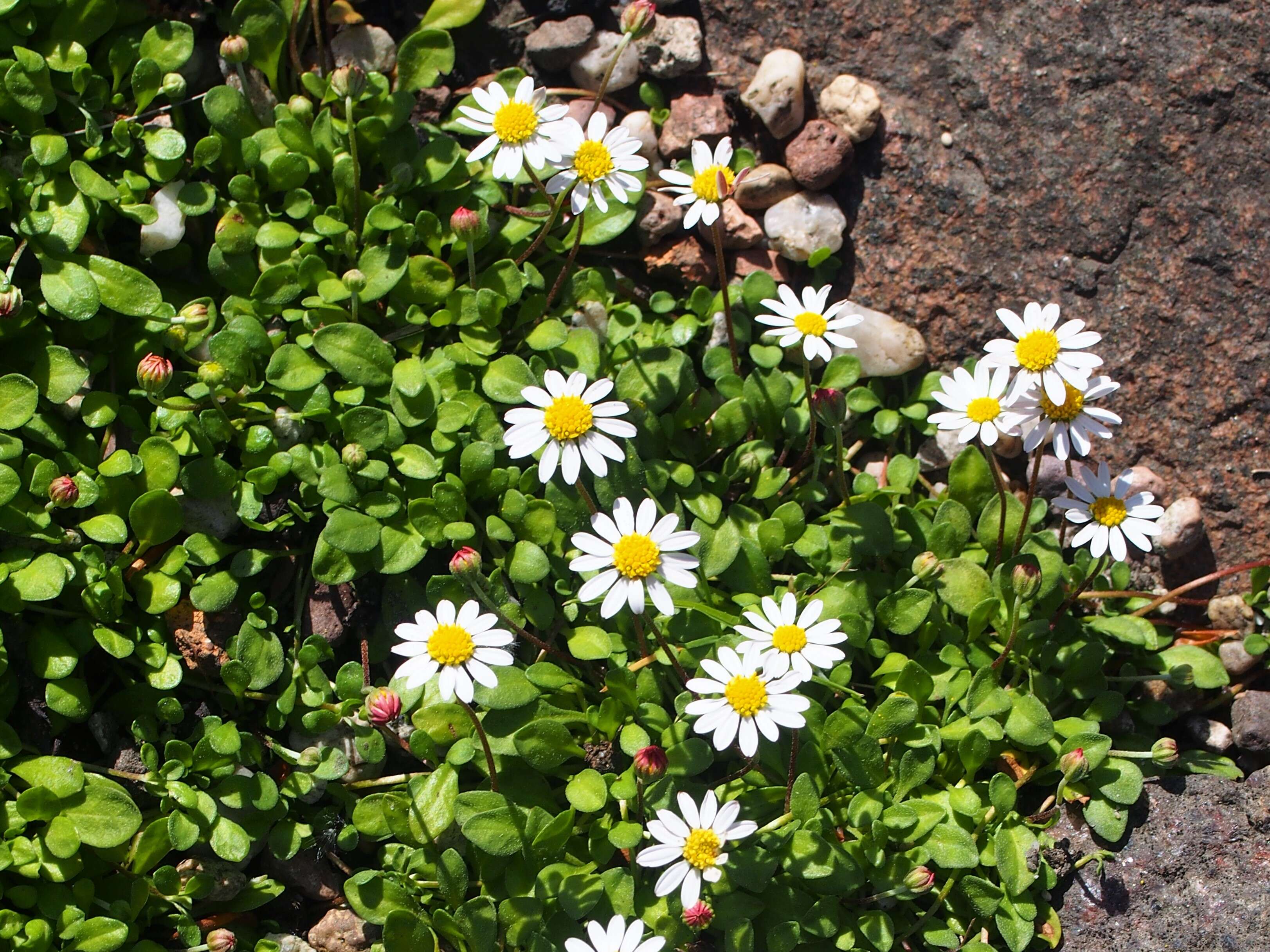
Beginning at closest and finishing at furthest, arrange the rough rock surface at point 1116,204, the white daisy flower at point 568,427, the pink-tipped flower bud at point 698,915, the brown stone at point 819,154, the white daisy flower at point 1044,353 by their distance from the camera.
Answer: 1. the pink-tipped flower bud at point 698,915
2. the white daisy flower at point 568,427
3. the white daisy flower at point 1044,353
4. the rough rock surface at point 1116,204
5. the brown stone at point 819,154

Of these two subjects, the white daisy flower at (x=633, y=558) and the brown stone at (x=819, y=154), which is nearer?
the white daisy flower at (x=633, y=558)

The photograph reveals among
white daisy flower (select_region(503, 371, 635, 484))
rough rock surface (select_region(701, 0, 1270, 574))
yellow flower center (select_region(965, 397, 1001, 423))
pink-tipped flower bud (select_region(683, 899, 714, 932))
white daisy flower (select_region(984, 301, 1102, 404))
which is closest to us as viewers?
pink-tipped flower bud (select_region(683, 899, 714, 932))

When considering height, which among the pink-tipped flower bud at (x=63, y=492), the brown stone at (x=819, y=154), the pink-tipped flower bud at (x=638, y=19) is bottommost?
the pink-tipped flower bud at (x=63, y=492)

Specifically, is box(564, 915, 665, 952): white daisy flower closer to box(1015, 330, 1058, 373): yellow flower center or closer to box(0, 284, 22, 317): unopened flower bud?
box(1015, 330, 1058, 373): yellow flower center

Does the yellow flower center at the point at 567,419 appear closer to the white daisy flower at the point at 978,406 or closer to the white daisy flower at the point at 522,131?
the white daisy flower at the point at 522,131

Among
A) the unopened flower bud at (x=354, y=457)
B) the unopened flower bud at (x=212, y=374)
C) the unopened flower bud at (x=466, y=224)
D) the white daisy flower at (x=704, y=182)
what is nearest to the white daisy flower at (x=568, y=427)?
the unopened flower bud at (x=354, y=457)

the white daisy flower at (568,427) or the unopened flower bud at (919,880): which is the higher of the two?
the white daisy flower at (568,427)

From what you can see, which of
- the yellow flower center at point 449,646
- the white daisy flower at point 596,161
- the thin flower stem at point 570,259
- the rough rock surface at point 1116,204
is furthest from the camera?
the rough rock surface at point 1116,204

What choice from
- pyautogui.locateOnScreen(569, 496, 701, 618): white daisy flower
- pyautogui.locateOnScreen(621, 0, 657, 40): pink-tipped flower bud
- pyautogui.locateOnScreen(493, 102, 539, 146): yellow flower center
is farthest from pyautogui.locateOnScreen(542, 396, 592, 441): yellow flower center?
pyautogui.locateOnScreen(621, 0, 657, 40): pink-tipped flower bud
